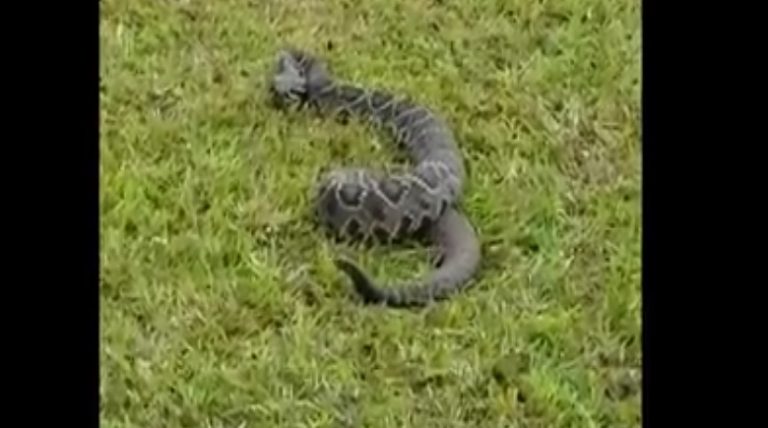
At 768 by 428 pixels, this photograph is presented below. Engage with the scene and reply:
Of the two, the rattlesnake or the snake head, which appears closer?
the rattlesnake

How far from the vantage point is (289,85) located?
4.73m

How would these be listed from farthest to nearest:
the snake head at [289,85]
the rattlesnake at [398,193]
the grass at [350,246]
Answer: the snake head at [289,85]
the rattlesnake at [398,193]
the grass at [350,246]

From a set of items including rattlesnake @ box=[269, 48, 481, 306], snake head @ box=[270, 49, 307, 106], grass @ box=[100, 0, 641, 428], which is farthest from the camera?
snake head @ box=[270, 49, 307, 106]

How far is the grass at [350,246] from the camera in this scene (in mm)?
3463

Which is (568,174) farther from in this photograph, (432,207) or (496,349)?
(496,349)

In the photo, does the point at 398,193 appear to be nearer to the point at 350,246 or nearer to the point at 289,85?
the point at 350,246

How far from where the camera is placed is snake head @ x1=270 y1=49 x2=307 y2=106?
15.5 feet

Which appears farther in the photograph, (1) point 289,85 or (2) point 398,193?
(1) point 289,85

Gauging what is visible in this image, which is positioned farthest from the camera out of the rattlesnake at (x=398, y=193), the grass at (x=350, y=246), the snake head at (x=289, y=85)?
the snake head at (x=289, y=85)

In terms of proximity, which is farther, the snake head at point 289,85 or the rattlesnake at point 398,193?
the snake head at point 289,85

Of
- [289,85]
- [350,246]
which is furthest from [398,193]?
[289,85]

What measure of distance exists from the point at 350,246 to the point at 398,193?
0.65 feet

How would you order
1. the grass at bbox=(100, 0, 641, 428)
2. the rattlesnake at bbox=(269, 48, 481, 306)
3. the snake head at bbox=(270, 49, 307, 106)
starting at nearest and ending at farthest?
the grass at bbox=(100, 0, 641, 428) < the rattlesnake at bbox=(269, 48, 481, 306) < the snake head at bbox=(270, 49, 307, 106)

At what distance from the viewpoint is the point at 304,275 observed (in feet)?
12.8
